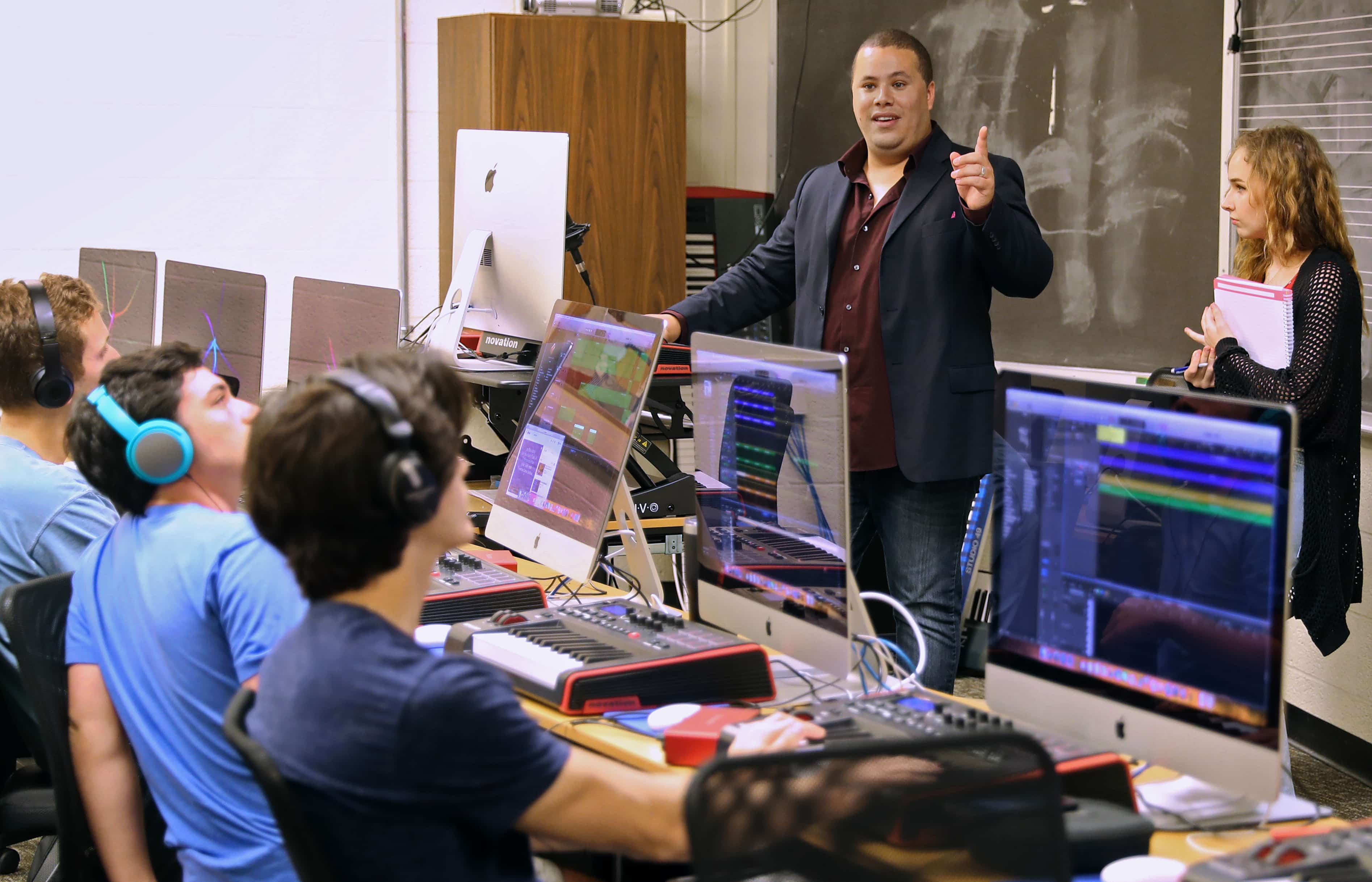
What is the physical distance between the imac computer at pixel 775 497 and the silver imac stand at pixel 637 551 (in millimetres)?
208

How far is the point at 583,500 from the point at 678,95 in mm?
2527

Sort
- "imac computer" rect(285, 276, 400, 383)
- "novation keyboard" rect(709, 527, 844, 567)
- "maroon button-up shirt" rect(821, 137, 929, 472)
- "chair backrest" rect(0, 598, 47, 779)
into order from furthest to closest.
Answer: "maroon button-up shirt" rect(821, 137, 929, 472)
"imac computer" rect(285, 276, 400, 383)
"chair backrest" rect(0, 598, 47, 779)
"novation keyboard" rect(709, 527, 844, 567)

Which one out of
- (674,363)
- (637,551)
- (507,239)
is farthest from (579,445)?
(507,239)

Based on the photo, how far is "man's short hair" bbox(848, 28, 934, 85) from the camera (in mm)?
2816

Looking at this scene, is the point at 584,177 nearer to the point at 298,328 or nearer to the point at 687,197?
the point at 687,197

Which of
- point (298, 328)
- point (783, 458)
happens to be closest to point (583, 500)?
point (783, 458)

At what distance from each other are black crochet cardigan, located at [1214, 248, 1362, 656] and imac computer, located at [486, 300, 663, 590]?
132 centimetres

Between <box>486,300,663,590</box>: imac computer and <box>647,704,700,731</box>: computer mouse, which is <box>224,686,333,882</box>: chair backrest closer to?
<box>647,704,700,731</box>: computer mouse

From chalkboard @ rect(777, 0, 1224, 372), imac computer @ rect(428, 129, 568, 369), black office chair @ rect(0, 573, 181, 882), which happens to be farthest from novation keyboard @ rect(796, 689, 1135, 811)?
chalkboard @ rect(777, 0, 1224, 372)

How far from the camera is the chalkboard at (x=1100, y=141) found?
11.9ft

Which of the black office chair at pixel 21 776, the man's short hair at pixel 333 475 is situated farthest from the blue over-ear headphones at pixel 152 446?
the man's short hair at pixel 333 475

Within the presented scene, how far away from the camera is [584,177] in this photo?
4340mm

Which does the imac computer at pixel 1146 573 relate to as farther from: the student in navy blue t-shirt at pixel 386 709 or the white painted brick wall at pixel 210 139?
the white painted brick wall at pixel 210 139

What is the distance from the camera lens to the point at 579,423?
2236 mm
